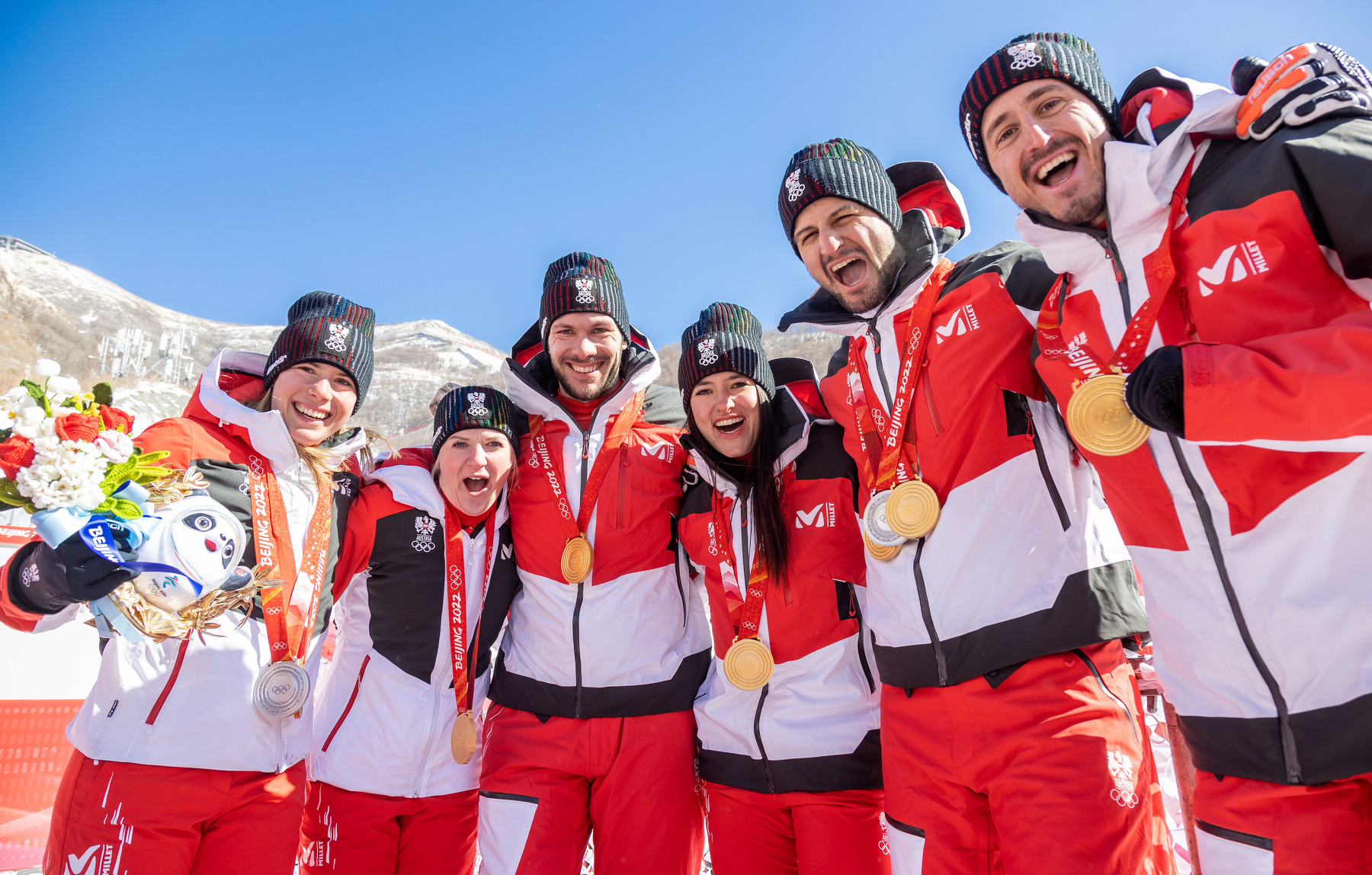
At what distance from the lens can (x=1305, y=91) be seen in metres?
1.61

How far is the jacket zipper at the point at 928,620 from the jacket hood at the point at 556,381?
61.6 inches

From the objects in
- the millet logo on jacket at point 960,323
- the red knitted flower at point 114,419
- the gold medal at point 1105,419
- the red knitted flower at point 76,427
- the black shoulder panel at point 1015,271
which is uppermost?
the black shoulder panel at point 1015,271

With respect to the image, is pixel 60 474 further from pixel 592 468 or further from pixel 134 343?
pixel 134 343

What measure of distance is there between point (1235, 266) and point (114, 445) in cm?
288

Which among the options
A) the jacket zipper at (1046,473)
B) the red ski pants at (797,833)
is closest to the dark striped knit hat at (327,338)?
the red ski pants at (797,833)

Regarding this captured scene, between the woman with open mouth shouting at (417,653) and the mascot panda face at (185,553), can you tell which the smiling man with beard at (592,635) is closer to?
the woman with open mouth shouting at (417,653)

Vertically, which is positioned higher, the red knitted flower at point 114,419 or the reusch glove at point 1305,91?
the reusch glove at point 1305,91

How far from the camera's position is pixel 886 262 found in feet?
9.71

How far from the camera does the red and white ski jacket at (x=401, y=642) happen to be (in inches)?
124

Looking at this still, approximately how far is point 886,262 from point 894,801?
1984mm

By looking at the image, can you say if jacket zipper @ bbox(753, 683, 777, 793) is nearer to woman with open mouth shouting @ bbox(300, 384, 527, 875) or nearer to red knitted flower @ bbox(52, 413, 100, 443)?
woman with open mouth shouting @ bbox(300, 384, 527, 875)

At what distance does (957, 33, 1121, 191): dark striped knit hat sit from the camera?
7.68ft

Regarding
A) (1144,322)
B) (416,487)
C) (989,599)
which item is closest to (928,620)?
(989,599)

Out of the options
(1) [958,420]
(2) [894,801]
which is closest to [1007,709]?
(2) [894,801]
